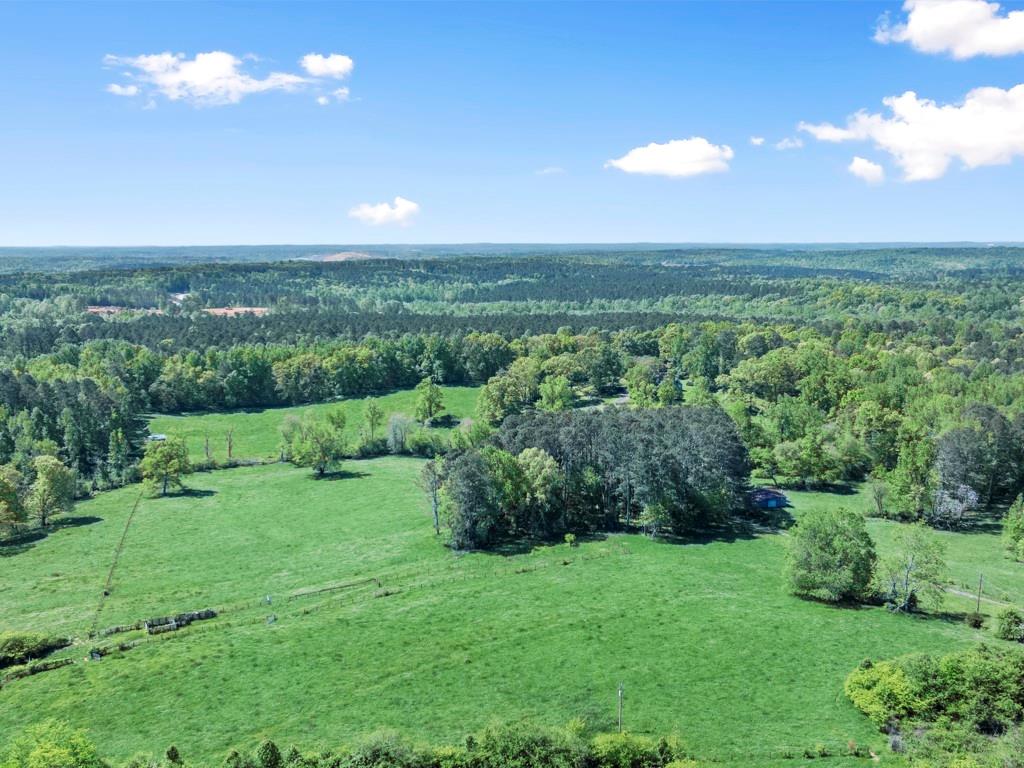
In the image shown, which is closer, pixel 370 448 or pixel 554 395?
pixel 370 448

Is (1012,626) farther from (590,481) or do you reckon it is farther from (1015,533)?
(590,481)

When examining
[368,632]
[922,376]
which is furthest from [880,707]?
[922,376]

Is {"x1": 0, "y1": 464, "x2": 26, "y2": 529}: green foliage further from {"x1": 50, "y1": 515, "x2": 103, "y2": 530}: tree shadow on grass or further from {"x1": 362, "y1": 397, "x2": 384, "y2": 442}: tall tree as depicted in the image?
{"x1": 362, "y1": 397, "x2": 384, "y2": 442}: tall tree

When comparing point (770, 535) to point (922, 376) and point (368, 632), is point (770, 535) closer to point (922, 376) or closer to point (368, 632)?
point (368, 632)

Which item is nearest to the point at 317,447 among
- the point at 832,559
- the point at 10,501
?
the point at 10,501

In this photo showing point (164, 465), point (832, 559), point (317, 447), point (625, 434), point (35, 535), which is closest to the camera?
point (832, 559)

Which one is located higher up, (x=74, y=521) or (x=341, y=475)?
(x=341, y=475)

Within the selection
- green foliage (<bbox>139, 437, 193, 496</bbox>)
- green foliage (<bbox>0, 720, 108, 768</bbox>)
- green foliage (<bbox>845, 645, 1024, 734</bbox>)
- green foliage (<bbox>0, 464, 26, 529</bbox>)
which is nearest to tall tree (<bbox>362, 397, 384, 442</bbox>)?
green foliage (<bbox>139, 437, 193, 496</bbox>)
